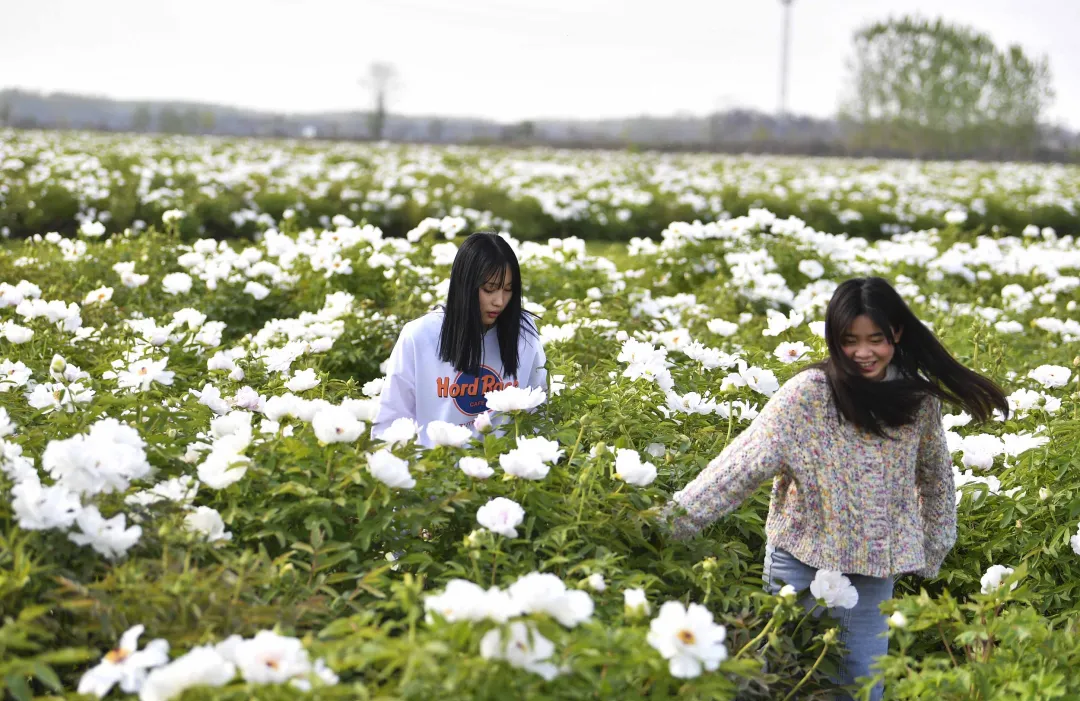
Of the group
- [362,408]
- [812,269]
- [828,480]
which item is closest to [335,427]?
[362,408]

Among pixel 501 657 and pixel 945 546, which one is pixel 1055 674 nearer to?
pixel 945 546

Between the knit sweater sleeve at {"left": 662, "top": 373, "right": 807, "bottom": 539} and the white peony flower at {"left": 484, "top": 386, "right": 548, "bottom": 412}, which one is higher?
the white peony flower at {"left": 484, "top": 386, "right": 548, "bottom": 412}

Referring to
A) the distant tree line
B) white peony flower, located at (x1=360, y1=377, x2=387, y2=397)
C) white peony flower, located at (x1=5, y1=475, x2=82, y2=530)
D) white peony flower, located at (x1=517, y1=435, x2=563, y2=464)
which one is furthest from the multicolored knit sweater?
the distant tree line

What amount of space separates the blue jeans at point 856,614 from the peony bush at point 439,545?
0.06m

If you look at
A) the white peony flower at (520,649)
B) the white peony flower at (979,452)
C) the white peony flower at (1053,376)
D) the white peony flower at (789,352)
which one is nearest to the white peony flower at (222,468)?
the white peony flower at (520,649)

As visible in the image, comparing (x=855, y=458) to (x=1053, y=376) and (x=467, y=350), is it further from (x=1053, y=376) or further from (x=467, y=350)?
(x=1053, y=376)

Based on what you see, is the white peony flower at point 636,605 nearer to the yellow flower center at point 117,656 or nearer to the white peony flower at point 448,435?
the white peony flower at point 448,435

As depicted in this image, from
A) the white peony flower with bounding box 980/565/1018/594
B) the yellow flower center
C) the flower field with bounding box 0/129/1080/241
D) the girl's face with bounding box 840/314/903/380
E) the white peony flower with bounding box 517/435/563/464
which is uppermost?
the flower field with bounding box 0/129/1080/241

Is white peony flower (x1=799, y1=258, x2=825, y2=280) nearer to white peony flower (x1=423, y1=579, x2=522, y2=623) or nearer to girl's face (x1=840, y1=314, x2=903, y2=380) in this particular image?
girl's face (x1=840, y1=314, x2=903, y2=380)

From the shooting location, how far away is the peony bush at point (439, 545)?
5.28 ft

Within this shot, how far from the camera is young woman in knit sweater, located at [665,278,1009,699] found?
2.27 m

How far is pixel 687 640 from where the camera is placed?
5.35 feet

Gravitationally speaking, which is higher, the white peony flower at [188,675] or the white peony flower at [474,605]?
the white peony flower at [474,605]

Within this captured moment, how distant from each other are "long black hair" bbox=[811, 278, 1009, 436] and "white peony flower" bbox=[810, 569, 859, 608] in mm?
322
